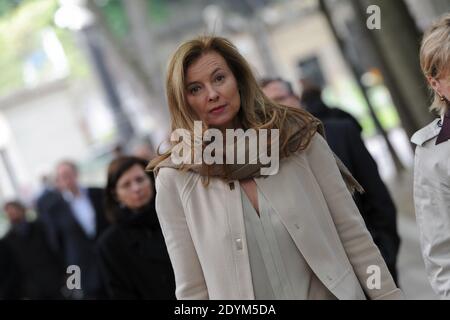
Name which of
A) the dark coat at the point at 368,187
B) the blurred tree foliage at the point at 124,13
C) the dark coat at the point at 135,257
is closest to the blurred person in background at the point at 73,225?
the dark coat at the point at 135,257

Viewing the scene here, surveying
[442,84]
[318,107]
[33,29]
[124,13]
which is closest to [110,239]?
[318,107]

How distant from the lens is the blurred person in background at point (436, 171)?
304 centimetres

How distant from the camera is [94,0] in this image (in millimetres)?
17859

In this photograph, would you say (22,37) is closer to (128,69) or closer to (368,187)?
(128,69)

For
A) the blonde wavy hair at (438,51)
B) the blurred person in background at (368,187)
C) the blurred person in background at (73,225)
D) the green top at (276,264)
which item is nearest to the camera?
the green top at (276,264)

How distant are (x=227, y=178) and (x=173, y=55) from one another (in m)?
0.45

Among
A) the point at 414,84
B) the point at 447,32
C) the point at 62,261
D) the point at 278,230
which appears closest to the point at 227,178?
the point at 278,230

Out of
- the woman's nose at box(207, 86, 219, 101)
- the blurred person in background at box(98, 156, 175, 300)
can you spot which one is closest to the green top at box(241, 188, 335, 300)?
the woman's nose at box(207, 86, 219, 101)

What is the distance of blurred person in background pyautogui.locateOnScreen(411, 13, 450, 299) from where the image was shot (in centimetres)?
304

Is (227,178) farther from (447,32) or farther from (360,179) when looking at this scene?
(360,179)

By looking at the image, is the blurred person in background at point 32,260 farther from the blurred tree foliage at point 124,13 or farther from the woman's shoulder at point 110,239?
the blurred tree foliage at point 124,13

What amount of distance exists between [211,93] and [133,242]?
2293mm

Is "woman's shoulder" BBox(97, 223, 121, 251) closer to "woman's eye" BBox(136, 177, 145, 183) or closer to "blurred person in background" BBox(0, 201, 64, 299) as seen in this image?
"woman's eye" BBox(136, 177, 145, 183)

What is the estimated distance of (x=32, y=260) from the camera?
10.3m
